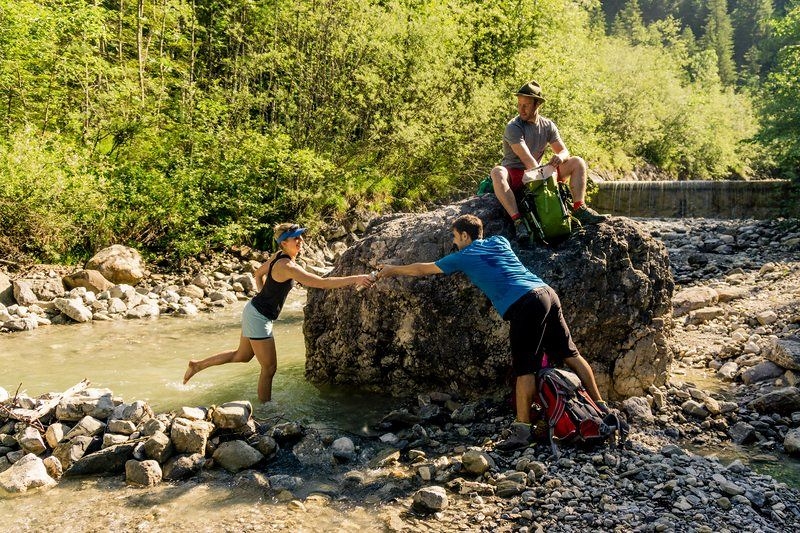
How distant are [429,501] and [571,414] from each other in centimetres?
168

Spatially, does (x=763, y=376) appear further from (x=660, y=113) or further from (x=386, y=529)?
(x=660, y=113)

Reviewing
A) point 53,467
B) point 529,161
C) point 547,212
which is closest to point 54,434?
point 53,467

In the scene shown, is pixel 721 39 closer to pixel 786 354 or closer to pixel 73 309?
pixel 786 354

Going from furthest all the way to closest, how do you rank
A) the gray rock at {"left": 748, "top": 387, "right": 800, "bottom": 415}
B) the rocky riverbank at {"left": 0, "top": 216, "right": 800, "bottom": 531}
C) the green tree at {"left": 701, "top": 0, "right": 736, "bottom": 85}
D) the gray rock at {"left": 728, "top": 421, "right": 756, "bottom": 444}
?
the green tree at {"left": 701, "top": 0, "right": 736, "bottom": 85}, the gray rock at {"left": 748, "top": 387, "right": 800, "bottom": 415}, the gray rock at {"left": 728, "top": 421, "right": 756, "bottom": 444}, the rocky riverbank at {"left": 0, "top": 216, "right": 800, "bottom": 531}

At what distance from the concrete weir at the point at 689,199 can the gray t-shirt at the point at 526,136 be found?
2200cm

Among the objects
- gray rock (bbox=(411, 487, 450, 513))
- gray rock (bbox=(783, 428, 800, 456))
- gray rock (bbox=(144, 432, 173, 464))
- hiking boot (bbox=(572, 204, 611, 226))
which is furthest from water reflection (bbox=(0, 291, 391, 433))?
gray rock (bbox=(783, 428, 800, 456))

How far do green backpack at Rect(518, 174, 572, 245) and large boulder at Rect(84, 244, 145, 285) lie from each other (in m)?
11.1

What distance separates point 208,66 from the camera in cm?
2127

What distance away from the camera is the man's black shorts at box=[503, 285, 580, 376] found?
5.76 m

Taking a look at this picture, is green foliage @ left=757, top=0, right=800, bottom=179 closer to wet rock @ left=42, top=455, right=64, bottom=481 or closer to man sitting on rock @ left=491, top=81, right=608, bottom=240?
man sitting on rock @ left=491, top=81, right=608, bottom=240

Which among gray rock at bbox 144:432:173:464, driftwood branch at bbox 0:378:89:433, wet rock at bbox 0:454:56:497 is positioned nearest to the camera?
wet rock at bbox 0:454:56:497

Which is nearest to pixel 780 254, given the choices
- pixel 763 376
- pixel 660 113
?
pixel 763 376

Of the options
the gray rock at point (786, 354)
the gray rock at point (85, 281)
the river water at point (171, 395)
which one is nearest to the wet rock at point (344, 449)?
the river water at point (171, 395)

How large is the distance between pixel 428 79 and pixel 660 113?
27.4 meters
